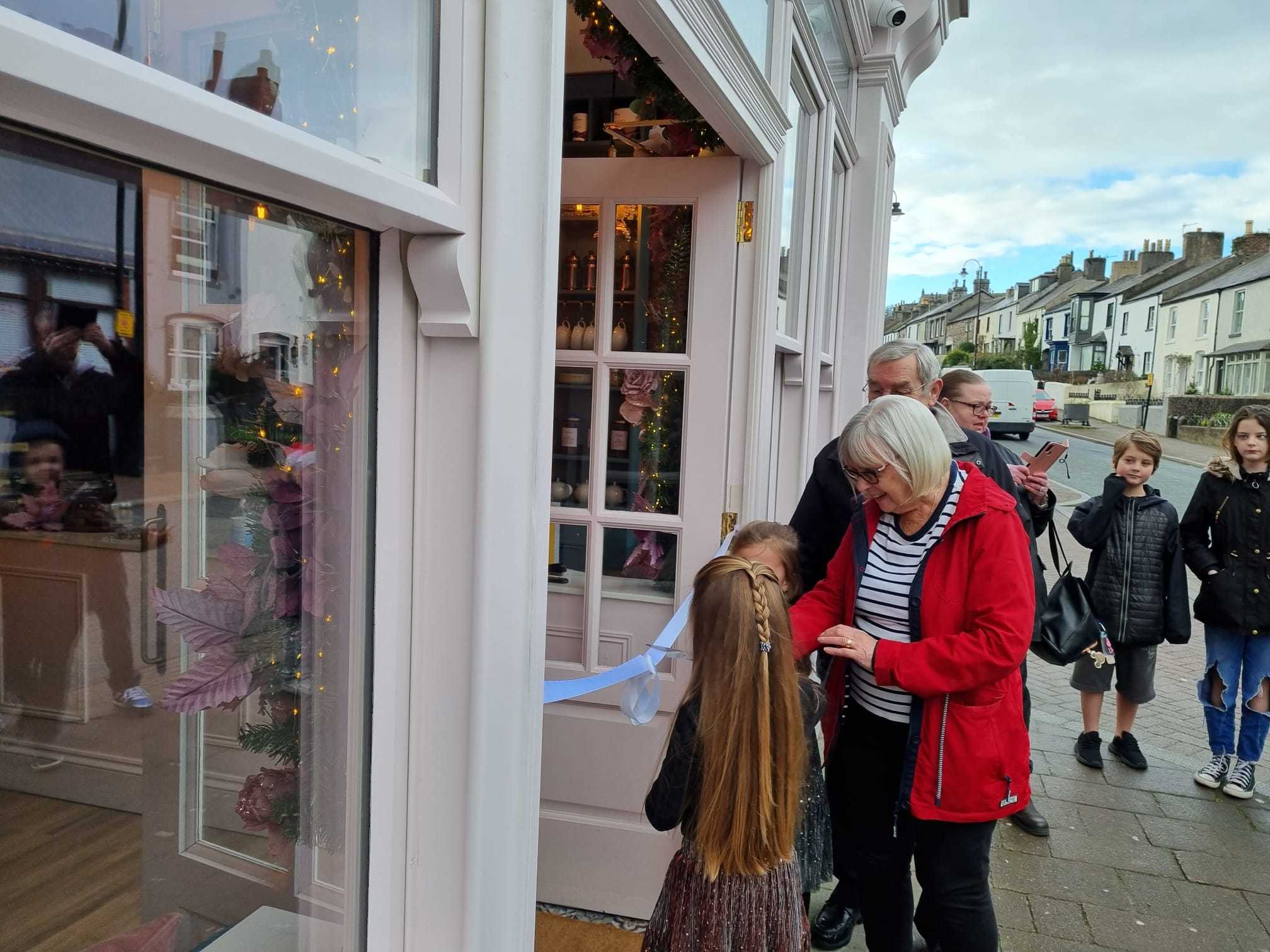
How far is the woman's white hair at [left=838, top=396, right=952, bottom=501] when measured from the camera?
2.10 meters

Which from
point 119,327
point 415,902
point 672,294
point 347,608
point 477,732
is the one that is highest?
point 672,294

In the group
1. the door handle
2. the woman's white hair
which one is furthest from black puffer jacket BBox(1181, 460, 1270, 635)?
the door handle

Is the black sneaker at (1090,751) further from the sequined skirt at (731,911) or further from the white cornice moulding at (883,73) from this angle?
the white cornice moulding at (883,73)

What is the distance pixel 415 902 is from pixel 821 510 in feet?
6.34

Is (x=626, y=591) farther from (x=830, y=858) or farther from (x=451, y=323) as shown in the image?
(x=451, y=323)

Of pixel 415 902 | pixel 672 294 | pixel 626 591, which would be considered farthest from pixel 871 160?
pixel 415 902

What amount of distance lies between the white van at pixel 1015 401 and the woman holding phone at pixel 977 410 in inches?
1104

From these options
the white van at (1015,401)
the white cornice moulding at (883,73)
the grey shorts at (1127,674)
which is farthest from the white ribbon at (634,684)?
the white van at (1015,401)

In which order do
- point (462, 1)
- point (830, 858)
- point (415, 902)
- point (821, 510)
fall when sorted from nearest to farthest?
point (462, 1) < point (415, 902) < point (830, 858) < point (821, 510)

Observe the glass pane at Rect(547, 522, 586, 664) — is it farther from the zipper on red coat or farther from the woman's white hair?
the zipper on red coat

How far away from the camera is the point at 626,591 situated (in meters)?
3.09

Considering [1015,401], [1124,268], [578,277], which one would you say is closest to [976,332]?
[1124,268]

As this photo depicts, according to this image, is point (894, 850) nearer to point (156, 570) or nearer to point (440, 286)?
point (440, 286)

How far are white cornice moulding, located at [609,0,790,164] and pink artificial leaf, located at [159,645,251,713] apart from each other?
135 cm
